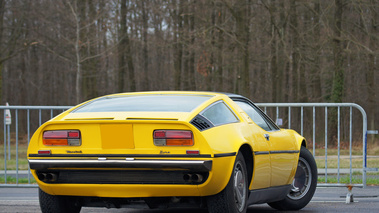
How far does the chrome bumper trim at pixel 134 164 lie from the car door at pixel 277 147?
1438 millimetres

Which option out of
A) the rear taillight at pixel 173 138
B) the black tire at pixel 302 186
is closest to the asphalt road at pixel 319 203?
the black tire at pixel 302 186

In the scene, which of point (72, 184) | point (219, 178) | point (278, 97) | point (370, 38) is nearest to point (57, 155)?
point (72, 184)

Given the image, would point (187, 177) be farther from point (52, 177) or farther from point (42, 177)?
point (42, 177)

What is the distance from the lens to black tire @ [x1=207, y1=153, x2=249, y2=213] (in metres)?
6.02

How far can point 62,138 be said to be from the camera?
6055 mm

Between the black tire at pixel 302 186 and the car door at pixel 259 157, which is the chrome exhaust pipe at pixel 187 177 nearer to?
the car door at pixel 259 157

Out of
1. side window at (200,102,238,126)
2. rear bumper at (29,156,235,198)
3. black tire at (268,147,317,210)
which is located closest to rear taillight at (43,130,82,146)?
rear bumper at (29,156,235,198)

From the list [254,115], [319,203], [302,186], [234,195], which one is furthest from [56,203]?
[319,203]

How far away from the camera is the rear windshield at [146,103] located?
20.2ft

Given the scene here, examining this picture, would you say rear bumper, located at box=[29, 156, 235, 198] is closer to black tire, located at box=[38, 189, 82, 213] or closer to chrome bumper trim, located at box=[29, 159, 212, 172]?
chrome bumper trim, located at box=[29, 159, 212, 172]

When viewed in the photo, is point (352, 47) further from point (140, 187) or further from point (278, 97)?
point (140, 187)

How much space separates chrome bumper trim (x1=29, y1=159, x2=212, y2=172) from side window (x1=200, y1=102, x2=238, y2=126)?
616mm

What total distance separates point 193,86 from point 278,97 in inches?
235

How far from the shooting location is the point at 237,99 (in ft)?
24.6
